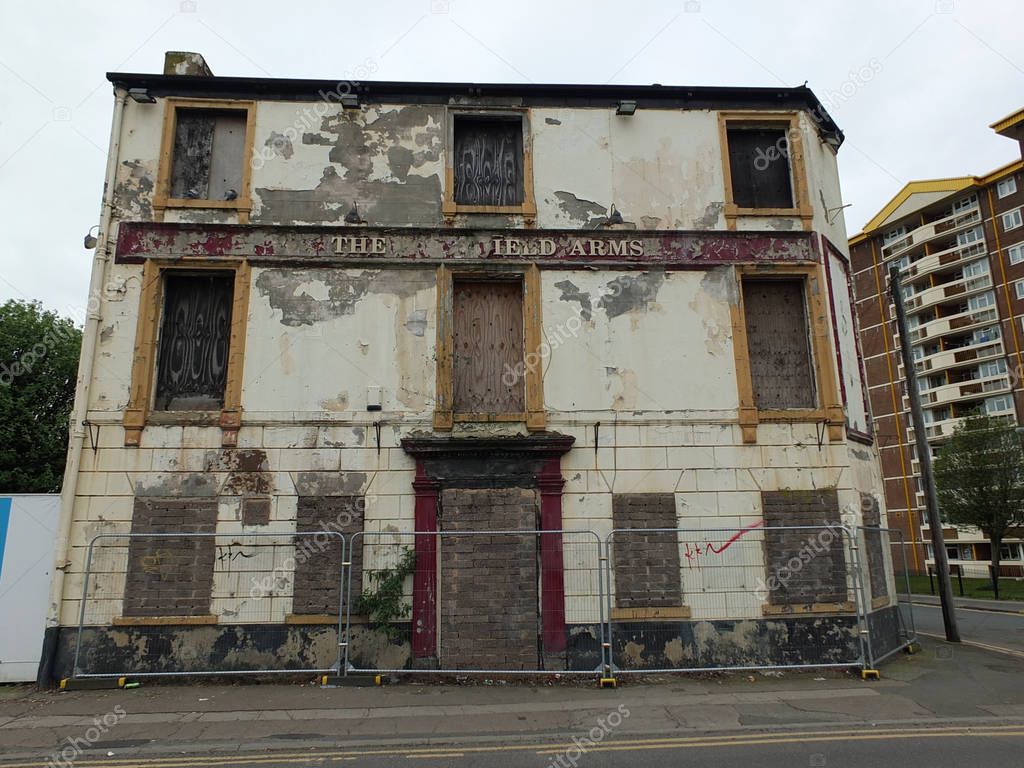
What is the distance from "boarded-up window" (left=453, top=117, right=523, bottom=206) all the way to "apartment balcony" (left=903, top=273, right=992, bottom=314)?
45655 millimetres

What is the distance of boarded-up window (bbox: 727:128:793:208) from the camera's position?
41.1 ft

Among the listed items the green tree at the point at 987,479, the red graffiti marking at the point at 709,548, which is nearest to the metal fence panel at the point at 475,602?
the red graffiti marking at the point at 709,548

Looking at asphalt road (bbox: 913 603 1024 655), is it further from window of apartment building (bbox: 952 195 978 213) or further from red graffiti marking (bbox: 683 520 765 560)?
window of apartment building (bbox: 952 195 978 213)

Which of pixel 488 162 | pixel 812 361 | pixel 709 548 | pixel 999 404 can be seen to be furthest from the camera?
pixel 999 404

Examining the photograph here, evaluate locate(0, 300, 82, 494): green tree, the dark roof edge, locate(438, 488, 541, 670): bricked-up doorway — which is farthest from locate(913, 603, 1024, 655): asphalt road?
locate(0, 300, 82, 494): green tree

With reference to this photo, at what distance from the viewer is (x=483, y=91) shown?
1234cm

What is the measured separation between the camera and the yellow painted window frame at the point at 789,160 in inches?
478

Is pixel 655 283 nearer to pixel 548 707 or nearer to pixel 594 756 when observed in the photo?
pixel 548 707

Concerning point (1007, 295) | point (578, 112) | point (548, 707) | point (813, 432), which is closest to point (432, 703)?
point (548, 707)

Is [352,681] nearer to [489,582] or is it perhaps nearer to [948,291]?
[489,582]

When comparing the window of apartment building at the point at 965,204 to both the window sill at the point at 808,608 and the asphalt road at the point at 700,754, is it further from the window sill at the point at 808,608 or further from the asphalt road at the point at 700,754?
the asphalt road at the point at 700,754

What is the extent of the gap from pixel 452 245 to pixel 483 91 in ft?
9.98

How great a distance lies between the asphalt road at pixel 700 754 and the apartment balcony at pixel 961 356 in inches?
1906

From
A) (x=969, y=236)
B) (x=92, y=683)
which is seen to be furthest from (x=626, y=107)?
(x=969, y=236)
